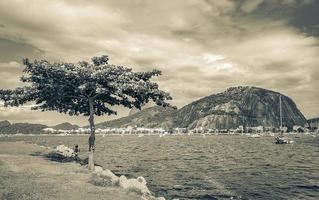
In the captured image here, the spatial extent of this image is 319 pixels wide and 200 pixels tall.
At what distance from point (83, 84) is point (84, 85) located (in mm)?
1439

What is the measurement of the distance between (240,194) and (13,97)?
84.7 ft

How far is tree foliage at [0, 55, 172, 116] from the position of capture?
113ft

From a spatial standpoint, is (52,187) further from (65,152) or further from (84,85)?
(65,152)

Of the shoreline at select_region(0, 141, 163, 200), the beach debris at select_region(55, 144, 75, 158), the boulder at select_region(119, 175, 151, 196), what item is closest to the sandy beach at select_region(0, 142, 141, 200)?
the shoreline at select_region(0, 141, 163, 200)

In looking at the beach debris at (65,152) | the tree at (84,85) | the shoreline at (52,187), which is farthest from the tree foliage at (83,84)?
the beach debris at (65,152)

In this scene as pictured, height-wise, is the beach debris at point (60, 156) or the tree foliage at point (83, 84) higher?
the tree foliage at point (83, 84)

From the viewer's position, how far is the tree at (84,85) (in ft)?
113

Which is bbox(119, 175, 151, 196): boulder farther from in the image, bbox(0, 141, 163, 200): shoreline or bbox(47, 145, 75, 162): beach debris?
bbox(47, 145, 75, 162): beach debris

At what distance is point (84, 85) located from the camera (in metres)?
33.5

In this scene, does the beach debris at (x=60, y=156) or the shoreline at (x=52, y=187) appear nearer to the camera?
the shoreline at (x=52, y=187)

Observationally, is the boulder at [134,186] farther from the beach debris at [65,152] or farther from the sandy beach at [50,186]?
the beach debris at [65,152]

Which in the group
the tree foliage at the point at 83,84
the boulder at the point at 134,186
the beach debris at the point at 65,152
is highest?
the tree foliage at the point at 83,84

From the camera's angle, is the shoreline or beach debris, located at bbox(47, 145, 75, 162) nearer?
the shoreline

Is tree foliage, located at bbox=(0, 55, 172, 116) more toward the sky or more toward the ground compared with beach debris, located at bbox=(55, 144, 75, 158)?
more toward the sky
